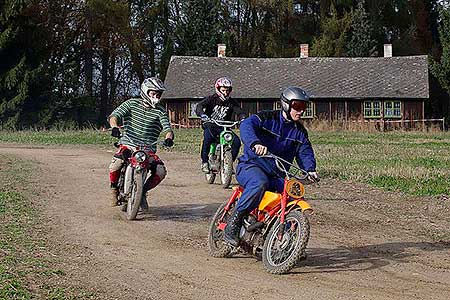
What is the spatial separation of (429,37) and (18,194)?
197 ft

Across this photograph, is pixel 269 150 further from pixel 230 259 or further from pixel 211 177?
pixel 211 177

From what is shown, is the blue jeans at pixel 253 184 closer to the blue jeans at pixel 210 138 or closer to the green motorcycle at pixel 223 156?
the green motorcycle at pixel 223 156

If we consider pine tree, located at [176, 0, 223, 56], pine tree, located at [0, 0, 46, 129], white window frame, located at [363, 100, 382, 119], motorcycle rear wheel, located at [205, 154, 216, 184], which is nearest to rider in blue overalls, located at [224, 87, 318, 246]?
motorcycle rear wheel, located at [205, 154, 216, 184]

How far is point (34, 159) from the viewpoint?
66.8 ft

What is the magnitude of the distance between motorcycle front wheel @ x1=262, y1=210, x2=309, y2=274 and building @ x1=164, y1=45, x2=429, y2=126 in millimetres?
46693

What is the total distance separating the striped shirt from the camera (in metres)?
11.0

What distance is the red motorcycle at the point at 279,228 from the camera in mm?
7574

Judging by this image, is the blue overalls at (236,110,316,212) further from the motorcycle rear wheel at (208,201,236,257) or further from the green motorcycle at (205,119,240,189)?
the green motorcycle at (205,119,240,189)

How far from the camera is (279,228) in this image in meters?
7.76

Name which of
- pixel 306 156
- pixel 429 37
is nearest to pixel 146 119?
pixel 306 156

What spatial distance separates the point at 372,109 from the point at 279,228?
4880 cm

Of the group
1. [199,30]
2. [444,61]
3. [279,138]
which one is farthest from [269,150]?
[199,30]

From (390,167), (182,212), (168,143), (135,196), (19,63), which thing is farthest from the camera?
(19,63)

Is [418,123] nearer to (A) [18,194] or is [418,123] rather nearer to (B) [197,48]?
(B) [197,48]
